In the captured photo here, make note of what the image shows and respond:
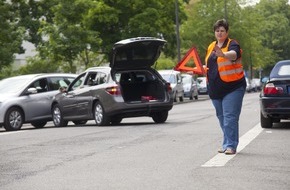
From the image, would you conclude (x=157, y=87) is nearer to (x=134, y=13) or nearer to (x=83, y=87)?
(x=83, y=87)

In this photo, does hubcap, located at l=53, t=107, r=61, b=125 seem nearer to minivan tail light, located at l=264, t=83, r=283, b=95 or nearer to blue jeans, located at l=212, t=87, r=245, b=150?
minivan tail light, located at l=264, t=83, r=283, b=95

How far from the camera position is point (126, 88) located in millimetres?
17938

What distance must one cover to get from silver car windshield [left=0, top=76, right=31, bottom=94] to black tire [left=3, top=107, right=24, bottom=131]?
65cm

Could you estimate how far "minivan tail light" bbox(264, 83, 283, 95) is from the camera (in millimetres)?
14742

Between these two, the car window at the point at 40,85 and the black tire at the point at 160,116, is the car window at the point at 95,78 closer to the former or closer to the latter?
the black tire at the point at 160,116

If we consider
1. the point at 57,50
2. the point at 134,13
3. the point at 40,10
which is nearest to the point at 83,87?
the point at 57,50

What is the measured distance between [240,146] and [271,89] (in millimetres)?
3860

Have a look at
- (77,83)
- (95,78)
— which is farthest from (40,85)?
(95,78)

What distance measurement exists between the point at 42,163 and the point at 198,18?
194 ft

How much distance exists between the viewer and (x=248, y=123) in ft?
55.0

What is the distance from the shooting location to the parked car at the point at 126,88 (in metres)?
17.5

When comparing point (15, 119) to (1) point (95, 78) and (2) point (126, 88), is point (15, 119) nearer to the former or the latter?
(1) point (95, 78)

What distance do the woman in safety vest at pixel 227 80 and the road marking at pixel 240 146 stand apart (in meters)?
0.29

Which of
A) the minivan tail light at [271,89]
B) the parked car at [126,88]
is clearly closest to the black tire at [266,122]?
the minivan tail light at [271,89]
